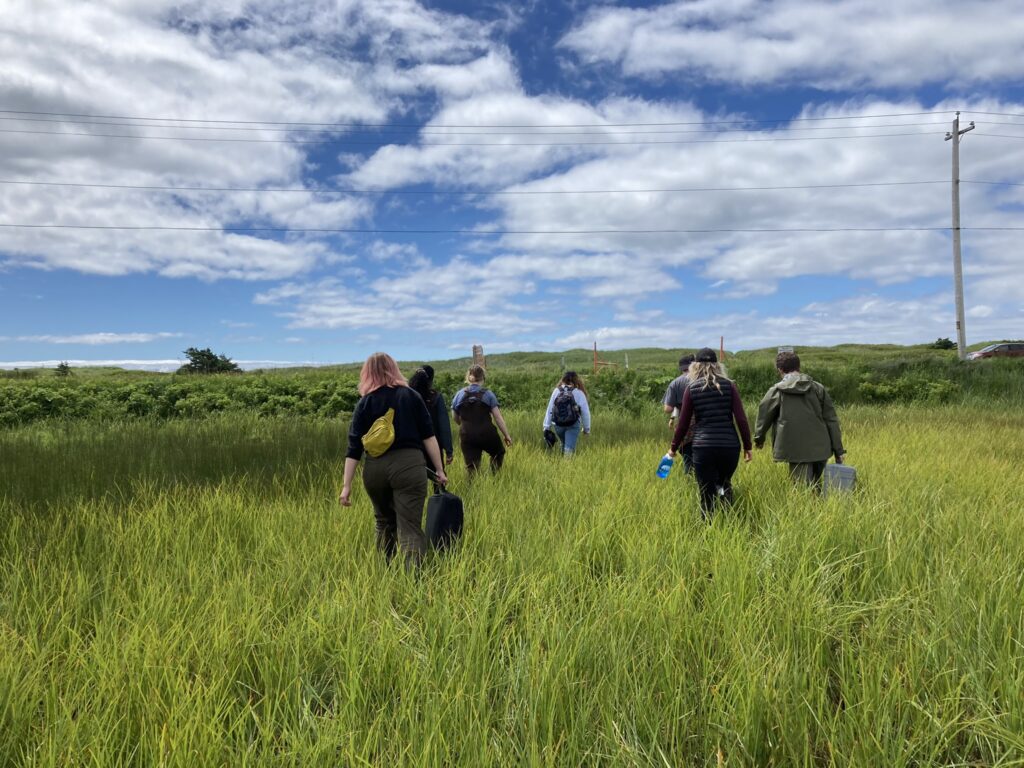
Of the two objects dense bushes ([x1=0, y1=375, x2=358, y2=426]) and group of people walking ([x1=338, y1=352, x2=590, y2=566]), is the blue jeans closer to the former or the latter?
group of people walking ([x1=338, y1=352, x2=590, y2=566])

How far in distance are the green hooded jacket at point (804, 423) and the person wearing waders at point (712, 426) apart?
914mm

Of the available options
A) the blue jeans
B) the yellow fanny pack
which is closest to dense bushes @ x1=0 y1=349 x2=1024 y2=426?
the blue jeans

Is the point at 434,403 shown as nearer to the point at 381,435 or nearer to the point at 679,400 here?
the point at 381,435

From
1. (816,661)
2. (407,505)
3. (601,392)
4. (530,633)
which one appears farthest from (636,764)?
(601,392)

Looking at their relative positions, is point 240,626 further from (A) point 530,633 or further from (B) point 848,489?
(B) point 848,489

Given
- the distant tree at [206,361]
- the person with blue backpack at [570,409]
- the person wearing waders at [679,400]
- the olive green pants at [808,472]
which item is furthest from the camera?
the distant tree at [206,361]

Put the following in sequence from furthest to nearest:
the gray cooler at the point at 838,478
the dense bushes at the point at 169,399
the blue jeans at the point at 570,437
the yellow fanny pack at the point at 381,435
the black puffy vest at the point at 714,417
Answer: the dense bushes at the point at 169,399 < the blue jeans at the point at 570,437 < the gray cooler at the point at 838,478 < the black puffy vest at the point at 714,417 < the yellow fanny pack at the point at 381,435

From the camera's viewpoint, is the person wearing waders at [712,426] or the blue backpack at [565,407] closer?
the person wearing waders at [712,426]

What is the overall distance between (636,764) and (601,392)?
20991 mm

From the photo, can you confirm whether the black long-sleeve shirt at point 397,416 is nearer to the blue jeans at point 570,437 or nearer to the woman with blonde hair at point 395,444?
the woman with blonde hair at point 395,444

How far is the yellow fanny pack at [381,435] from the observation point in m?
4.64

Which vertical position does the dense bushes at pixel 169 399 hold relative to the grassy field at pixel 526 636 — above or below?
above

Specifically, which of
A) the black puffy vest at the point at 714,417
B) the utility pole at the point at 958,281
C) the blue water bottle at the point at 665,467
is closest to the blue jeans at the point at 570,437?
the blue water bottle at the point at 665,467

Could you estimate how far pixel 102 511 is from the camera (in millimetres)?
6184
